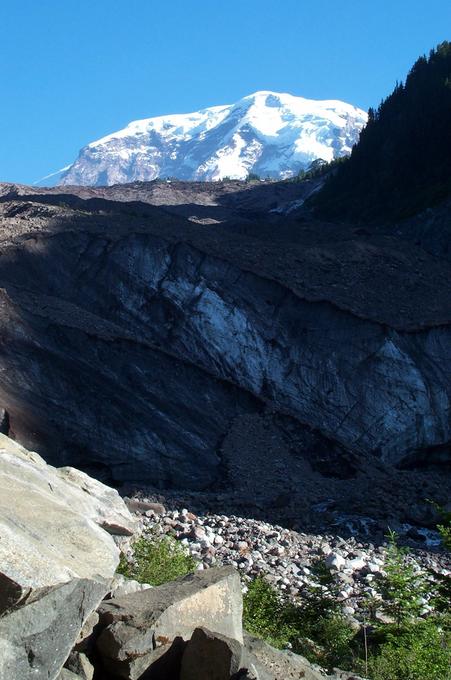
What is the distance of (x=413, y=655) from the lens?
24.4 ft

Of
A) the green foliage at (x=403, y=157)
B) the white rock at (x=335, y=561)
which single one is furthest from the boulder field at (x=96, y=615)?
the green foliage at (x=403, y=157)

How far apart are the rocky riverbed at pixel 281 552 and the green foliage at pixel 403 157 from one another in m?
28.4

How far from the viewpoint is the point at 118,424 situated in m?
18.5

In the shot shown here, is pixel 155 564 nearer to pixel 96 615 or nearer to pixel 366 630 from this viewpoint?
pixel 366 630

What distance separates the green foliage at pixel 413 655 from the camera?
7.11 m

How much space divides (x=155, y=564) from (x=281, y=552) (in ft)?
11.9

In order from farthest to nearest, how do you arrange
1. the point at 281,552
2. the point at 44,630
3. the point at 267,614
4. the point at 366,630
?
the point at 281,552, the point at 267,614, the point at 366,630, the point at 44,630

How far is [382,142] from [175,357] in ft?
119

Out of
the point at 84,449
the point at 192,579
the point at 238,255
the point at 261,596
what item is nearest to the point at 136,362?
the point at 84,449

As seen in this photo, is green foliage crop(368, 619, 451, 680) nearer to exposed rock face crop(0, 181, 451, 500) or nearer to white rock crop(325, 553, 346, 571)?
white rock crop(325, 553, 346, 571)

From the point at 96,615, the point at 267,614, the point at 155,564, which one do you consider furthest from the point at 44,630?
the point at 267,614

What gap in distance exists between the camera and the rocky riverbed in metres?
10.6

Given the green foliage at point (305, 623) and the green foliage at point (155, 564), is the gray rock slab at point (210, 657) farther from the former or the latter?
the green foliage at point (155, 564)

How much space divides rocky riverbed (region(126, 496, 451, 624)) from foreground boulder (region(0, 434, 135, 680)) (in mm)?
3932
